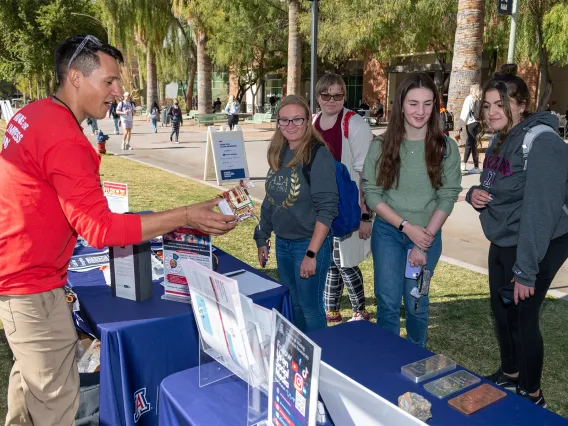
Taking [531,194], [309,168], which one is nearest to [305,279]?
[309,168]

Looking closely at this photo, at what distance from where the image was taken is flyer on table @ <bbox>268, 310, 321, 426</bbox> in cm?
133

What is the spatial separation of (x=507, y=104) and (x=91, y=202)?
7.43 ft

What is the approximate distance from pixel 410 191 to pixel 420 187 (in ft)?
0.21

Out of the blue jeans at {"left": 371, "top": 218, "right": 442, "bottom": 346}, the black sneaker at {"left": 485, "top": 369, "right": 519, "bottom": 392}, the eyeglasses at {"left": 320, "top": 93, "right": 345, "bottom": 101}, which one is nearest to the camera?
the blue jeans at {"left": 371, "top": 218, "right": 442, "bottom": 346}

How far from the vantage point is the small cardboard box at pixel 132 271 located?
2.57 m

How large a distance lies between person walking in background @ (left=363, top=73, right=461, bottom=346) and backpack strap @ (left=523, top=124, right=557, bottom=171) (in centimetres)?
45

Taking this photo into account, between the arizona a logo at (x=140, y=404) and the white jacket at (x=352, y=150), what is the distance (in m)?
2.04

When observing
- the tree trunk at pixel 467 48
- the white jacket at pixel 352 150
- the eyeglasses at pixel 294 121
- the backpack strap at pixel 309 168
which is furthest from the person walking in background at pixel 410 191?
the tree trunk at pixel 467 48

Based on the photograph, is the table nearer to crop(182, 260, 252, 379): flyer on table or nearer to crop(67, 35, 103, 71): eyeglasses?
crop(182, 260, 252, 379): flyer on table

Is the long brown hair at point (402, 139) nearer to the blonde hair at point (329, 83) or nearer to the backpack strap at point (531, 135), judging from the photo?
the backpack strap at point (531, 135)

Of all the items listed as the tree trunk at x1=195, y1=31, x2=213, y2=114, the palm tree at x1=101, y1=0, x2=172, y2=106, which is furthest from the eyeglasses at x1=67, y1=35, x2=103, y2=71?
the palm tree at x1=101, y1=0, x2=172, y2=106

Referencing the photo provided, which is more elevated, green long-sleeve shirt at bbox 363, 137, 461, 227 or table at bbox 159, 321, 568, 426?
green long-sleeve shirt at bbox 363, 137, 461, 227

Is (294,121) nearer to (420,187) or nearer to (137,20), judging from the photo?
(420,187)

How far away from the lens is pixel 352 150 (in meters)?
3.99
